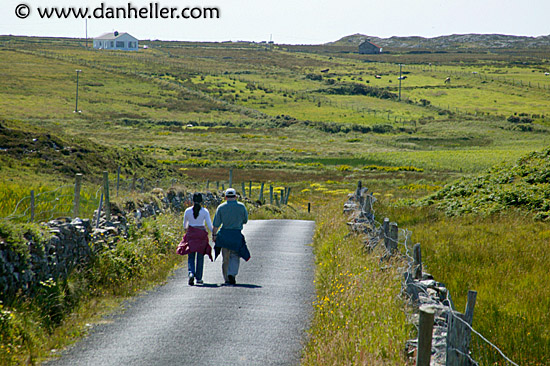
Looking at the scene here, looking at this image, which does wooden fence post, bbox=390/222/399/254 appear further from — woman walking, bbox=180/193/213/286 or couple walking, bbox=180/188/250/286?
woman walking, bbox=180/193/213/286

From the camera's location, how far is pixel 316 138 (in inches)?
4446

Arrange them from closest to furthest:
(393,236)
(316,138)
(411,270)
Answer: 1. (411,270)
2. (393,236)
3. (316,138)

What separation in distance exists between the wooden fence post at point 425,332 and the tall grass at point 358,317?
4.62ft

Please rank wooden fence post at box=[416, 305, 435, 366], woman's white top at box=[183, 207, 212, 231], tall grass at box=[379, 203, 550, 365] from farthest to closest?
woman's white top at box=[183, 207, 212, 231], tall grass at box=[379, 203, 550, 365], wooden fence post at box=[416, 305, 435, 366]

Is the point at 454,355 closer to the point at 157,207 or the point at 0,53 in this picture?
the point at 157,207

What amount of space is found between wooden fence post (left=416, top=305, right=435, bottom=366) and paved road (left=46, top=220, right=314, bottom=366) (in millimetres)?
2880

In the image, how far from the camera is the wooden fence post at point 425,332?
509cm

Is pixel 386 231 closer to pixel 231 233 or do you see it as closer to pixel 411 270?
pixel 411 270

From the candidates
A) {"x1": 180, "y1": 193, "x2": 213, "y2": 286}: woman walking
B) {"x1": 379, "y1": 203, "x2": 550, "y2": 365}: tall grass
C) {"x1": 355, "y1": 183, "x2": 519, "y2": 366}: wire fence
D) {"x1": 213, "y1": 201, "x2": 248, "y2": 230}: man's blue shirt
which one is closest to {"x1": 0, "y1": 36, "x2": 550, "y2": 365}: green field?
{"x1": 379, "y1": 203, "x2": 550, "y2": 365}: tall grass

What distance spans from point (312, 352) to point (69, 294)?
4762mm

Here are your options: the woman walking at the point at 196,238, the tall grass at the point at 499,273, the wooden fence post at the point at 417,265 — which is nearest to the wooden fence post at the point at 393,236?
the tall grass at the point at 499,273

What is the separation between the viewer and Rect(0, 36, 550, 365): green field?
14.2 metres

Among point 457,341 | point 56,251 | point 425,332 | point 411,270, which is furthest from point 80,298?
point 457,341

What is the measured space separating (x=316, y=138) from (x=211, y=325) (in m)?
105
